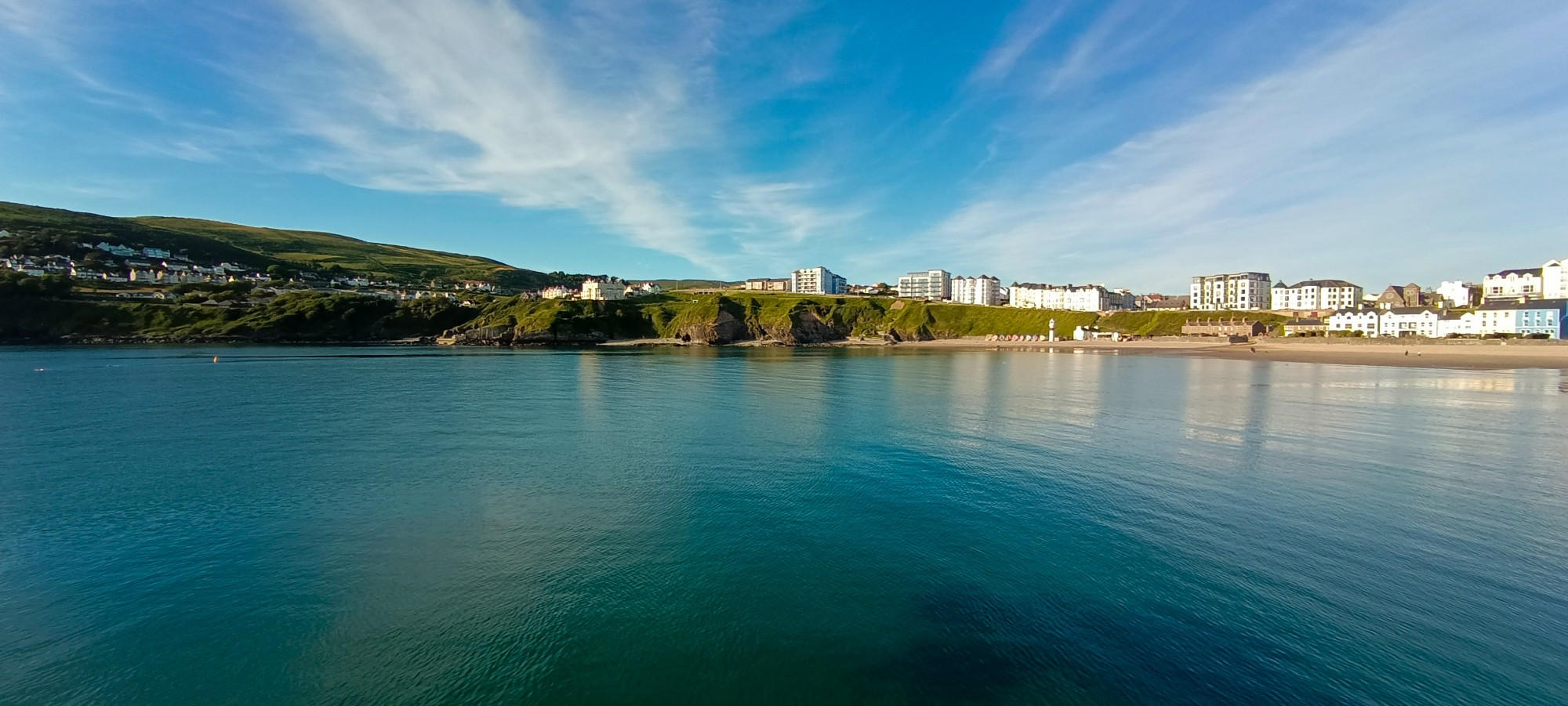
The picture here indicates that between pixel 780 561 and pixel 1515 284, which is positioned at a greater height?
pixel 1515 284

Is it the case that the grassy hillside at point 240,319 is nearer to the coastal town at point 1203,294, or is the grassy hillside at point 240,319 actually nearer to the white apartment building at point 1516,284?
the coastal town at point 1203,294

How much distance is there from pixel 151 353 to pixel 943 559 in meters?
106

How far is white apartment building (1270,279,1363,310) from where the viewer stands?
132 m

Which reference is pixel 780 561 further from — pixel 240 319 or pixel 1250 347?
pixel 240 319

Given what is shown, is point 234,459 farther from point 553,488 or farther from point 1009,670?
point 1009,670

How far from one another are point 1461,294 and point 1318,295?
2228 centimetres

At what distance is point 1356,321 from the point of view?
106 metres

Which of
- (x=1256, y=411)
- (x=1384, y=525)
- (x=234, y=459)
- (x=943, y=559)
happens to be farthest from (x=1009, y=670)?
(x=1256, y=411)

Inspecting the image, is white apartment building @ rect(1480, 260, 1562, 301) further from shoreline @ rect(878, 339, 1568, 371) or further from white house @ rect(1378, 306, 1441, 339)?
shoreline @ rect(878, 339, 1568, 371)

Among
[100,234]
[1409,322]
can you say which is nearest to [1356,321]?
[1409,322]

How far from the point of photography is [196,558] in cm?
1381

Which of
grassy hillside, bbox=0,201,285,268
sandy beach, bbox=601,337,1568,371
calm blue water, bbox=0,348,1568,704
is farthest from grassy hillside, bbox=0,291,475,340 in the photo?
calm blue water, bbox=0,348,1568,704

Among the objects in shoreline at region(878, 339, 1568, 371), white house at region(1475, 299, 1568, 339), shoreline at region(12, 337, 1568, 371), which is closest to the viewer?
shoreline at region(878, 339, 1568, 371)

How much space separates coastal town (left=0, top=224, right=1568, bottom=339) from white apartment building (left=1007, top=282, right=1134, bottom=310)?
1.12 ft
